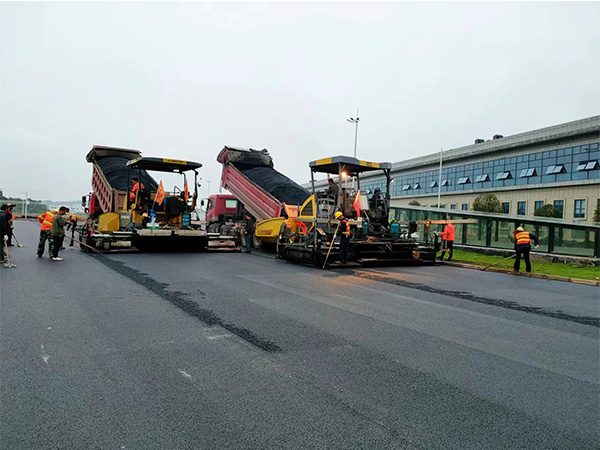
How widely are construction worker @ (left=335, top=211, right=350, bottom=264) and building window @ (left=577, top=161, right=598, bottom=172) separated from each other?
107ft

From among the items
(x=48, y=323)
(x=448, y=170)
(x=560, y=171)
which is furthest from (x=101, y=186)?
(x=448, y=170)

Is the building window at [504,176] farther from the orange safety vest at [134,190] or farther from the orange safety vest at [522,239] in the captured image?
the orange safety vest at [134,190]

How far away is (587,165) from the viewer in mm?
34688

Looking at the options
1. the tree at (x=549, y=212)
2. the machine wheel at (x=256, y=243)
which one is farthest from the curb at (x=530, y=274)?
the tree at (x=549, y=212)

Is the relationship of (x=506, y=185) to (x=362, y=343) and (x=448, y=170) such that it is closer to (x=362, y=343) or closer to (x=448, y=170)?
(x=448, y=170)

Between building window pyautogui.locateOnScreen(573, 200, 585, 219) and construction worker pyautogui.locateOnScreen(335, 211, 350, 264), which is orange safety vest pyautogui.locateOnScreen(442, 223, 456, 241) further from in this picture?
building window pyautogui.locateOnScreen(573, 200, 585, 219)

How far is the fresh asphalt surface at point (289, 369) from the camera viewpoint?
259 centimetres

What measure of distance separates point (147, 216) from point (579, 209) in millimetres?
36007

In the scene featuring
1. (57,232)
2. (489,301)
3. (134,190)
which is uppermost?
(134,190)

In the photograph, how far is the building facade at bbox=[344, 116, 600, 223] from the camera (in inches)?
1369

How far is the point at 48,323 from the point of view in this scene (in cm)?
486

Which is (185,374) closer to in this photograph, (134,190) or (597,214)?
(134,190)

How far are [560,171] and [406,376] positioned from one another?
40.7m

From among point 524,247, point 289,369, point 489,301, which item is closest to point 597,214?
point 524,247
